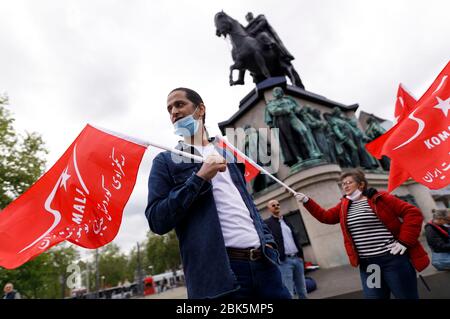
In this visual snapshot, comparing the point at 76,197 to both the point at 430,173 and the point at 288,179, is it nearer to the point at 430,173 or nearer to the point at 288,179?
the point at 430,173

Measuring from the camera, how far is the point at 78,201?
7.63 ft

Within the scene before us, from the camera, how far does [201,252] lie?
1.52m

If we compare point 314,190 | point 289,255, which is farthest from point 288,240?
point 314,190

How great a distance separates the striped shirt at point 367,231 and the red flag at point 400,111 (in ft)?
1.72

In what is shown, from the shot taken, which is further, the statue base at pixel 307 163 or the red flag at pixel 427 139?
the statue base at pixel 307 163

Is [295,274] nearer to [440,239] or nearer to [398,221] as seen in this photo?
[440,239]

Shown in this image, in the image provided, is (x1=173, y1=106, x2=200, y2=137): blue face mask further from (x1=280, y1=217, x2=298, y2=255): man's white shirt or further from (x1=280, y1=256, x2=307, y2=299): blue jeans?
(x1=280, y1=217, x2=298, y2=255): man's white shirt

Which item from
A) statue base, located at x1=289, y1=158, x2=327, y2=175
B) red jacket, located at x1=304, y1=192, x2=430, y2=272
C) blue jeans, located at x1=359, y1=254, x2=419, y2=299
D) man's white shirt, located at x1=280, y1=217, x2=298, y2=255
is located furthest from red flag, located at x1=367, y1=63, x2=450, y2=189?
statue base, located at x1=289, y1=158, x2=327, y2=175

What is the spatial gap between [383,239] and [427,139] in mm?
1110

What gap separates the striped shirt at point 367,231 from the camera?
2790mm

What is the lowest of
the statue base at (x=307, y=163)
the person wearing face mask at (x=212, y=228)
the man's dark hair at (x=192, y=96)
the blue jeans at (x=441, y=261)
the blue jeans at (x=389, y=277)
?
the blue jeans at (x=441, y=261)

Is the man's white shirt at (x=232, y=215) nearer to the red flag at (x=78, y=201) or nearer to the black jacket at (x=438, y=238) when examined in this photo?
the red flag at (x=78, y=201)

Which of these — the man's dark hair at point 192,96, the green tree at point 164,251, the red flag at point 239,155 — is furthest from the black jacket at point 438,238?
the green tree at point 164,251

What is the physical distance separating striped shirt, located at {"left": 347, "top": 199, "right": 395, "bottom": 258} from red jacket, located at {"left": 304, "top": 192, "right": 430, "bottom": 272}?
40 mm
